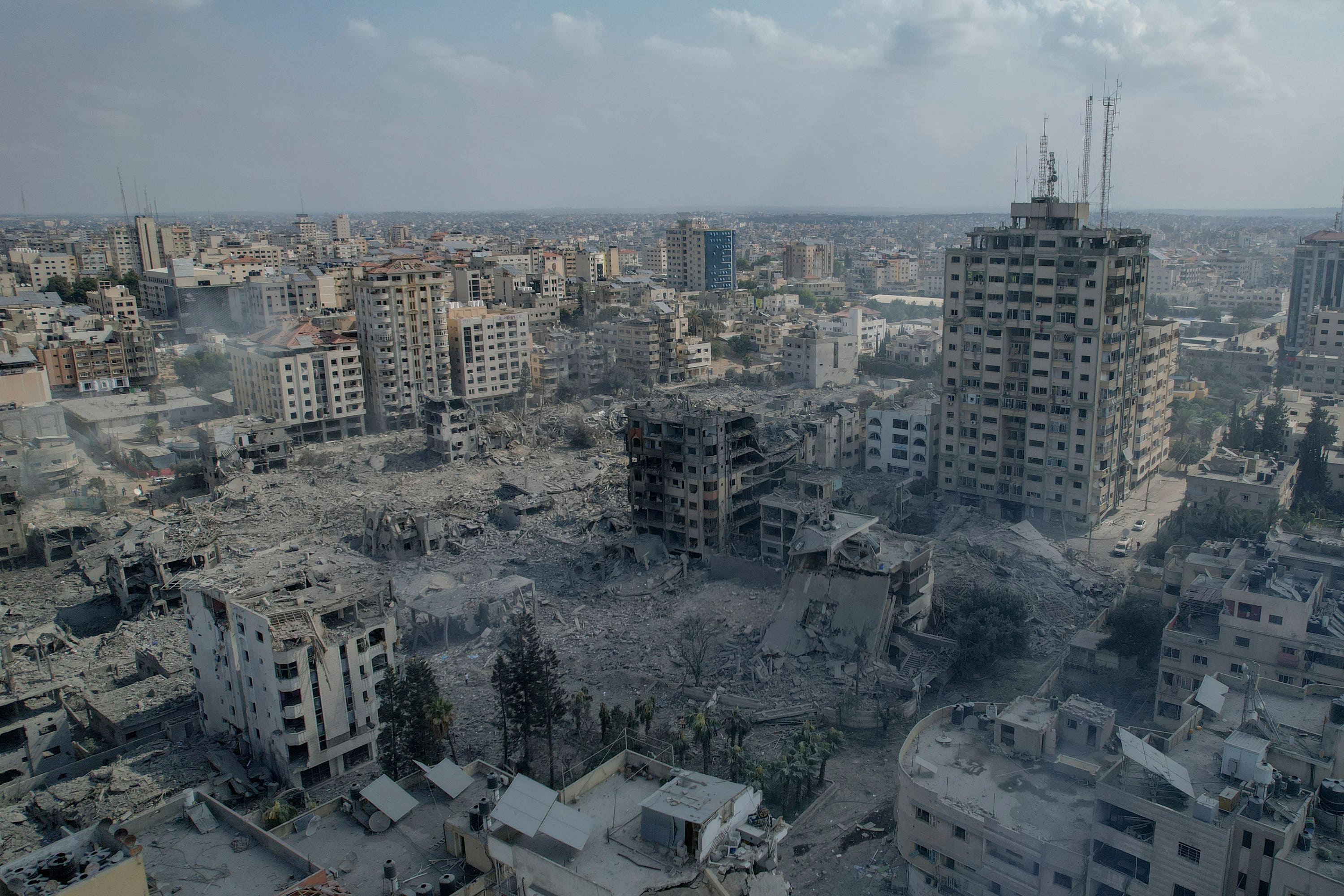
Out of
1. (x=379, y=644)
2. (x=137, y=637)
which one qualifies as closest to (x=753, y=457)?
(x=379, y=644)

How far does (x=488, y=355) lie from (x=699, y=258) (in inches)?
1539

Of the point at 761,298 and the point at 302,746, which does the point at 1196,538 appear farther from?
the point at 761,298

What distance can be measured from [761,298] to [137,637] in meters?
55.7

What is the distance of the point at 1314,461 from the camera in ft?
84.1

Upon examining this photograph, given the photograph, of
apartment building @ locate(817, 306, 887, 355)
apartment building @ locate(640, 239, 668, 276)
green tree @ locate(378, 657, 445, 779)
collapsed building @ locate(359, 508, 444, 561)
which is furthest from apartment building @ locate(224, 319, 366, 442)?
apartment building @ locate(640, 239, 668, 276)

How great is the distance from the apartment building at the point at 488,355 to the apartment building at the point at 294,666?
23.9 m

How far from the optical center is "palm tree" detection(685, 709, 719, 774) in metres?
14.8

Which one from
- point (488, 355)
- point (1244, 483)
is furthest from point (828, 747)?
point (488, 355)

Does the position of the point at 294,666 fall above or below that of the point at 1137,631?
above

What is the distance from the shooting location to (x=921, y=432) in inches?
1148

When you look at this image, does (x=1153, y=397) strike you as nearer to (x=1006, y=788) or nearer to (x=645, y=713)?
(x=645, y=713)

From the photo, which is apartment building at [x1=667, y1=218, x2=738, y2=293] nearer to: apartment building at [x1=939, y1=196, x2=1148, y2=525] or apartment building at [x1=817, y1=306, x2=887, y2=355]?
apartment building at [x1=817, y1=306, x2=887, y2=355]

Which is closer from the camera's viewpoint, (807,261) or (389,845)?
(389,845)

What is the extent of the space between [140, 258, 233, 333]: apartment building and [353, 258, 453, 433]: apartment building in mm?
15754
